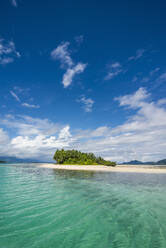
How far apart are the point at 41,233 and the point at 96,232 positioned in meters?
3.02

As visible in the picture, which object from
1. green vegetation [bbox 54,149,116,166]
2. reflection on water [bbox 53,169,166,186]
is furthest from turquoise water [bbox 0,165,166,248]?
green vegetation [bbox 54,149,116,166]

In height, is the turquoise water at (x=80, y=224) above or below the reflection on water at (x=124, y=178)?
below

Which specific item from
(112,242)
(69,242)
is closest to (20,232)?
(69,242)

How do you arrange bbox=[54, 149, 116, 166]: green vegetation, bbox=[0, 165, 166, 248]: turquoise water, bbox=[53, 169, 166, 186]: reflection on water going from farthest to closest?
bbox=[54, 149, 116, 166]: green vegetation
bbox=[53, 169, 166, 186]: reflection on water
bbox=[0, 165, 166, 248]: turquoise water

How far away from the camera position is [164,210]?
40.3 feet

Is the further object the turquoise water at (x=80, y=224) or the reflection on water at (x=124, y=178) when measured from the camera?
the reflection on water at (x=124, y=178)

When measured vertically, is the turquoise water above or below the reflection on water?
below

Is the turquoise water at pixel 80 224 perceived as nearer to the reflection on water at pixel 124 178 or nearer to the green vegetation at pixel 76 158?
the reflection on water at pixel 124 178

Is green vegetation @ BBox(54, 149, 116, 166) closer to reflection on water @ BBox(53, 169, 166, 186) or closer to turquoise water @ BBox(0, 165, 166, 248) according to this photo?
reflection on water @ BBox(53, 169, 166, 186)

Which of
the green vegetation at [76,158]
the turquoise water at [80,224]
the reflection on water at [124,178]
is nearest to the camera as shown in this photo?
the turquoise water at [80,224]

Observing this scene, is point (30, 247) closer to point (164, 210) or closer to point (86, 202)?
point (86, 202)

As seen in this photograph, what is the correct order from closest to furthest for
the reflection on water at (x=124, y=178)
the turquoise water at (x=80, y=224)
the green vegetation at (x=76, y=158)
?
the turquoise water at (x=80, y=224)
the reflection on water at (x=124, y=178)
the green vegetation at (x=76, y=158)

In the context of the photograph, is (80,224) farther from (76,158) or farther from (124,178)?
(76,158)

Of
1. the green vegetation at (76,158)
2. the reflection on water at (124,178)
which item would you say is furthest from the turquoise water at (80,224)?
the green vegetation at (76,158)
